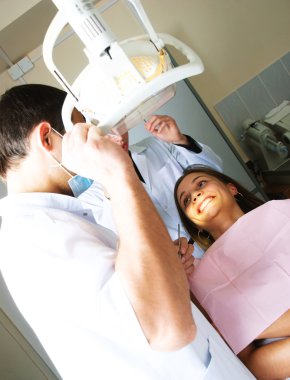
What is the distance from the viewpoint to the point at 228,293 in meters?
1.22

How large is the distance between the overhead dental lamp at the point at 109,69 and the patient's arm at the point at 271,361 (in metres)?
0.91

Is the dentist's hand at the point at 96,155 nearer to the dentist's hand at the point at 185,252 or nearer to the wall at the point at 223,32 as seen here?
the dentist's hand at the point at 185,252

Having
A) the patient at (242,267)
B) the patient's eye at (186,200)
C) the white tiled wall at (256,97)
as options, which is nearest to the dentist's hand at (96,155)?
the patient at (242,267)

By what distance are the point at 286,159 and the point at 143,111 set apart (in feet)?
7.75

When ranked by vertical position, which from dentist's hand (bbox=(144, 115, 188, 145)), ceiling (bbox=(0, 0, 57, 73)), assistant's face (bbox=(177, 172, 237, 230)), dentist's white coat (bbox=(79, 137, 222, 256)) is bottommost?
assistant's face (bbox=(177, 172, 237, 230))

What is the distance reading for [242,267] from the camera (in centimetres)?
129

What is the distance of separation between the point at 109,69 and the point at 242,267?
96 centimetres

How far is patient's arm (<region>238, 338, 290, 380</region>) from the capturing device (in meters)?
1.04

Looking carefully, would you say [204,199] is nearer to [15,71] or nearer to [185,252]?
[185,252]

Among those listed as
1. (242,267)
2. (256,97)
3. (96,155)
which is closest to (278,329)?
(242,267)

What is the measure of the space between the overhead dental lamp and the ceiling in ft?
4.44

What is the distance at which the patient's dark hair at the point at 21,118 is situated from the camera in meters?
0.93

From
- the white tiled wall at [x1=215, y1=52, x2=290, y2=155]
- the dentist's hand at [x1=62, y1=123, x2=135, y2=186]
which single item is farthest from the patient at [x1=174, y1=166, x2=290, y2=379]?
the white tiled wall at [x1=215, y1=52, x2=290, y2=155]

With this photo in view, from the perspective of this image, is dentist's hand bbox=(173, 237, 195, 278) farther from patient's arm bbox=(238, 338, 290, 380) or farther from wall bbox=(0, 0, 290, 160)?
wall bbox=(0, 0, 290, 160)
